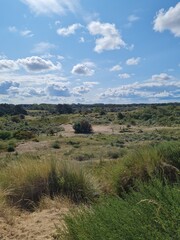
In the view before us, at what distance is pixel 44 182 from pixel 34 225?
2487mm

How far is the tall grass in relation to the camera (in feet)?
31.1

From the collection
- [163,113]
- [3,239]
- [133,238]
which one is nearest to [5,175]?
[3,239]

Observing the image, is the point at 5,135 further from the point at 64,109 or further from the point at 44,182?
the point at 64,109

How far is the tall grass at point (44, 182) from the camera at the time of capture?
9484 millimetres

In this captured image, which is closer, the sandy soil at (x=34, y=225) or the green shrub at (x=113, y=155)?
the sandy soil at (x=34, y=225)

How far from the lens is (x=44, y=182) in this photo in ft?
32.4

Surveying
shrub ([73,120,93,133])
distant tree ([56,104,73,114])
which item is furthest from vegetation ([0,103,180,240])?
distant tree ([56,104,73,114])

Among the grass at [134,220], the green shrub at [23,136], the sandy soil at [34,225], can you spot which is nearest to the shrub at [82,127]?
the green shrub at [23,136]

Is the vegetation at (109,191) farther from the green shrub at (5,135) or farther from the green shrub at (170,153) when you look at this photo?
the green shrub at (5,135)

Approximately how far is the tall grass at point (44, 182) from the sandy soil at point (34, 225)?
0.98 metres

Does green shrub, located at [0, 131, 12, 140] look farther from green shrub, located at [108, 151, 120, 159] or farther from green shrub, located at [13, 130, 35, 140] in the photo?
green shrub, located at [108, 151, 120, 159]

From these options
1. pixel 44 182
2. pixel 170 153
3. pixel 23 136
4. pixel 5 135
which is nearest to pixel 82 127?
pixel 23 136

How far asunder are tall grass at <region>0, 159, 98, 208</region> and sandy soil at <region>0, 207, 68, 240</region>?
0.98 meters

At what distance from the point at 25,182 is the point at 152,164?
9.73 feet
